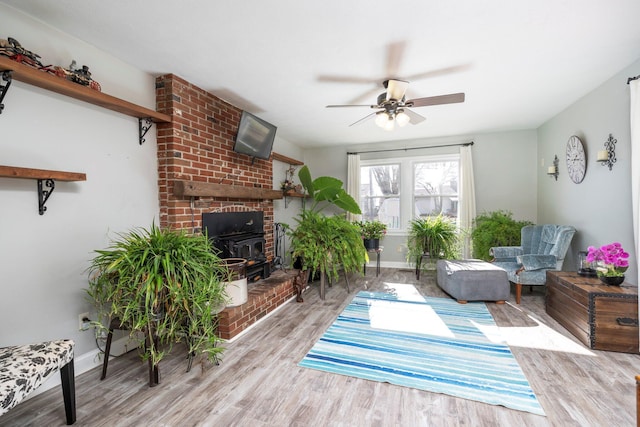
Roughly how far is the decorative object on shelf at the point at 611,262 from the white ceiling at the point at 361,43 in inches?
63.1

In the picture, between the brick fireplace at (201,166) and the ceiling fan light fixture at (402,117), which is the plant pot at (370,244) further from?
the ceiling fan light fixture at (402,117)

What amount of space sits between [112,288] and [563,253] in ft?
14.2

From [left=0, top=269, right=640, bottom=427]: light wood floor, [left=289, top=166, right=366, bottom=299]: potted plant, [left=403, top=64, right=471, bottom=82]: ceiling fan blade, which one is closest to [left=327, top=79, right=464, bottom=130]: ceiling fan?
[left=403, top=64, right=471, bottom=82]: ceiling fan blade

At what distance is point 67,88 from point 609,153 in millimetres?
4484

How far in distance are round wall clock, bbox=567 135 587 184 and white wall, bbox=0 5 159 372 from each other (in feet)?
15.1

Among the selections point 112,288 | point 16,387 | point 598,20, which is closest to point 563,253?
point 598,20

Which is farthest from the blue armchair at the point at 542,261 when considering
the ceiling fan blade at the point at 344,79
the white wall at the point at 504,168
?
the ceiling fan blade at the point at 344,79

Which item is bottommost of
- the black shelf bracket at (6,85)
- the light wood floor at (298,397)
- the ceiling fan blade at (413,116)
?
the light wood floor at (298,397)

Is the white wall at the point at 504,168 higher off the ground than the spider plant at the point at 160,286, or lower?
Result: higher

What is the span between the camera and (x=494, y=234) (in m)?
4.30

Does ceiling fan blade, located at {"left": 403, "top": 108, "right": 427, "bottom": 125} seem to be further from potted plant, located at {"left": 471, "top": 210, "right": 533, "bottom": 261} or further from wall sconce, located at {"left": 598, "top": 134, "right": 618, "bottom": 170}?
potted plant, located at {"left": 471, "top": 210, "right": 533, "bottom": 261}

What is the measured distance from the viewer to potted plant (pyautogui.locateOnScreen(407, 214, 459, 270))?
434 centimetres

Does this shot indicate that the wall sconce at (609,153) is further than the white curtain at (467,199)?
No

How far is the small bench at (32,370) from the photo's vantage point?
46.4 inches
